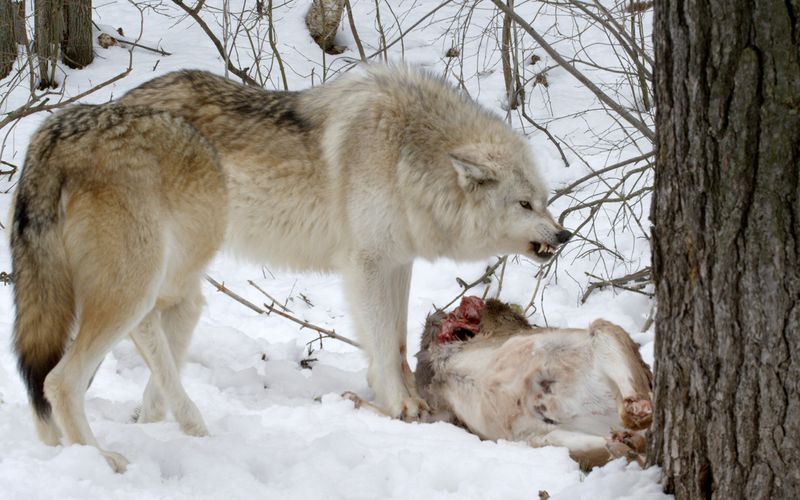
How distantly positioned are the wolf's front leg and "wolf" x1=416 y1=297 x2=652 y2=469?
1.35 feet

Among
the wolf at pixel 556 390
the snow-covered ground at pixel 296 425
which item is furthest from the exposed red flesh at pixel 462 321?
the snow-covered ground at pixel 296 425

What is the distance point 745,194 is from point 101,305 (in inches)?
100

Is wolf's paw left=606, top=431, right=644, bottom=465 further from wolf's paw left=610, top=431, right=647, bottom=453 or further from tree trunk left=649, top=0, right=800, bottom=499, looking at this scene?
tree trunk left=649, top=0, right=800, bottom=499

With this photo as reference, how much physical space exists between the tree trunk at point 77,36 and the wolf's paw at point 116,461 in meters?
9.74

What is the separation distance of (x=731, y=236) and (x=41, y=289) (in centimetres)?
272

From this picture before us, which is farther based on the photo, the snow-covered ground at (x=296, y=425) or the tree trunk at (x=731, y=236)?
the snow-covered ground at (x=296, y=425)

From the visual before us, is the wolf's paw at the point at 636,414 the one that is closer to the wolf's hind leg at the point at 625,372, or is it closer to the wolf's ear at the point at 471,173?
the wolf's hind leg at the point at 625,372

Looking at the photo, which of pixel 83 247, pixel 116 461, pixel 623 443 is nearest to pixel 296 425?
pixel 116 461

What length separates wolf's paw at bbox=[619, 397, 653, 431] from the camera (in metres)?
3.97

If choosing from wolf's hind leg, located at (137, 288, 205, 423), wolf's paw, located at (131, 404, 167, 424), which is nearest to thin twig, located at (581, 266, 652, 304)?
wolf's hind leg, located at (137, 288, 205, 423)

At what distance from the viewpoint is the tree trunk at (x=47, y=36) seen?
11039mm

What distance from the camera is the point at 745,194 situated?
99.7 inches

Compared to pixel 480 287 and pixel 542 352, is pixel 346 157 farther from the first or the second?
pixel 480 287

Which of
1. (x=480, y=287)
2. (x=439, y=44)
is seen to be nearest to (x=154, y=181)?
(x=480, y=287)
